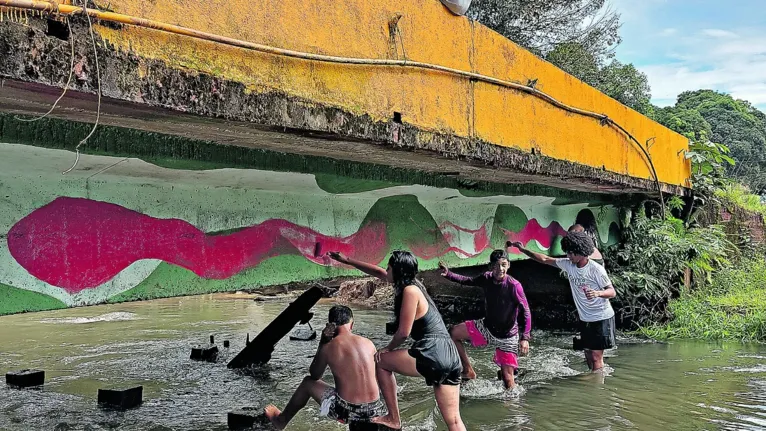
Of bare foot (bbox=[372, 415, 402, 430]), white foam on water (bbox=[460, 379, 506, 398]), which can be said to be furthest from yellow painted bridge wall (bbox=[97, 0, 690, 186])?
white foam on water (bbox=[460, 379, 506, 398])

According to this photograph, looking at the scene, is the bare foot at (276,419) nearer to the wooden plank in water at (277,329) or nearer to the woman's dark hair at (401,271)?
the woman's dark hair at (401,271)

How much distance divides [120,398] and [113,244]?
4.05 meters

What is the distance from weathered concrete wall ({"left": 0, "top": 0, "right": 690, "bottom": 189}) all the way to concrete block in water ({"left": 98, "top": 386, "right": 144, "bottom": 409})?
482 cm

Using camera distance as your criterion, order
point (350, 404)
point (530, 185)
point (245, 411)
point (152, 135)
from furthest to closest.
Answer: point (530, 185), point (245, 411), point (350, 404), point (152, 135)

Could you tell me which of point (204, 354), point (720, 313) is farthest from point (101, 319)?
point (720, 313)

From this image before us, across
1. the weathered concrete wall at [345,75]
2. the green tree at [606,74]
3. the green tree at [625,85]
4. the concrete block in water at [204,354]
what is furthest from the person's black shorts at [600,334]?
the green tree at [625,85]

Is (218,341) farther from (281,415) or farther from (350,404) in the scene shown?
(350,404)

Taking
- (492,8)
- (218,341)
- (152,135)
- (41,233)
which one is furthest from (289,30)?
(492,8)

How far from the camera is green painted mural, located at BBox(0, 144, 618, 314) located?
3.39 meters

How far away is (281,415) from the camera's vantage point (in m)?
5.76

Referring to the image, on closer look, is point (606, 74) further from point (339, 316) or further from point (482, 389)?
point (339, 316)

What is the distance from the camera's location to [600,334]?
7562mm

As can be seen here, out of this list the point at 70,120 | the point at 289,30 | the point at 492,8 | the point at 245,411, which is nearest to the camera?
the point at 70,120

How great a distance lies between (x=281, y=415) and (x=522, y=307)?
297 cm
